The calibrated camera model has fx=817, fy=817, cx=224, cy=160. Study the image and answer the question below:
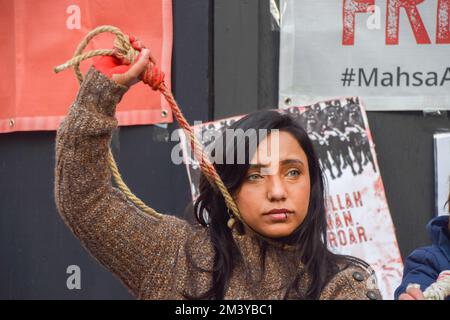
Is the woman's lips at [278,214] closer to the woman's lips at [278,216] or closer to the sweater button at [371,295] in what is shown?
the woman's lips at [278,216]

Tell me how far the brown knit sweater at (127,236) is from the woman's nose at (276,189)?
149 millimetres

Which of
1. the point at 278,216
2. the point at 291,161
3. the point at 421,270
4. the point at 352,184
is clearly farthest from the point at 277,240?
the point at 352,184

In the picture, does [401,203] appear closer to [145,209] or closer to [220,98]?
[220,98]

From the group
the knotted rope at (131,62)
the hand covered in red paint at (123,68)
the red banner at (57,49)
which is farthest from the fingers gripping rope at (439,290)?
the red banner at (57,49)

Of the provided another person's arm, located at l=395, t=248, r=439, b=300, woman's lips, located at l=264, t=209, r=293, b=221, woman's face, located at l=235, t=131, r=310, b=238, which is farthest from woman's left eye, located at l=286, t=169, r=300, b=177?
another person's arm, located at l=395, t=248, r=439, b=300

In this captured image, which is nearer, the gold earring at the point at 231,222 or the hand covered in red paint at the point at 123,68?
the hand covered in red paint at the point at 123,68

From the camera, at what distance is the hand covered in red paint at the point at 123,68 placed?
6.81ft

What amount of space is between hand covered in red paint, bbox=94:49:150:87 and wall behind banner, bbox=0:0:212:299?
5.58ft

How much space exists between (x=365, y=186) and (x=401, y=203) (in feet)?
0.78

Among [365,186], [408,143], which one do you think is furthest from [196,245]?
[408,143]

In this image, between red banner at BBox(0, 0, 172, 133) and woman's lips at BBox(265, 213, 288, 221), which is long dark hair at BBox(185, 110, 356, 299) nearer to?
woman's lips at BBox(265, 213, 288, 221)

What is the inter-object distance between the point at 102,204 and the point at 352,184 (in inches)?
68.6

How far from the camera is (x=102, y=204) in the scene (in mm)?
2125

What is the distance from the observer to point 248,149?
220 centimetres
